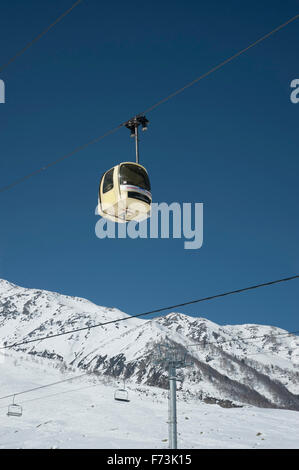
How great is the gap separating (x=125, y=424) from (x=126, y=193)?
5130 cm

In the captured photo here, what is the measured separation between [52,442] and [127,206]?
42977mm

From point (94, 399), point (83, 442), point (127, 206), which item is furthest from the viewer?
point (94, 399)

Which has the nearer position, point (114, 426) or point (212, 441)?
point (212, 441)

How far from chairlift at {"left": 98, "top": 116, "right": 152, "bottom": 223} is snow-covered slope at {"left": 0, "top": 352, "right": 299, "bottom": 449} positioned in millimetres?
37633

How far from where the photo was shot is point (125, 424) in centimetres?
6172

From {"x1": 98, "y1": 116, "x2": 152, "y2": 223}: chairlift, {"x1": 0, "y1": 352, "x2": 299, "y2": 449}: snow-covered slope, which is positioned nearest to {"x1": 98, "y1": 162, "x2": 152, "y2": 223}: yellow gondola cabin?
{"x1": 98, "y1": 116, "x2": 152, "y2": 223}: chairlift

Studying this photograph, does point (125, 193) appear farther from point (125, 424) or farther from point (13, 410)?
point (13, 410)

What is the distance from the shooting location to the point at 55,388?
9044 cm

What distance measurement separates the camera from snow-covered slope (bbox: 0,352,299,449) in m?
52.0

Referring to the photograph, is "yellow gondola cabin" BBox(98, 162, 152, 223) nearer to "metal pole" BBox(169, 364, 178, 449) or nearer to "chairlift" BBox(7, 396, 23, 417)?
"metal pole" BBox(169, 364, 178, 449)

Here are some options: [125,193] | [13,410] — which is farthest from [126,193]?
[13,410]

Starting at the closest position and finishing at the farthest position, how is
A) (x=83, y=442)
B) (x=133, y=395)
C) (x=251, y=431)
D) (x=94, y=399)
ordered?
(x=83, y=442), (x=251, y=431), (x=94, y=399), (x=133, y=395)
